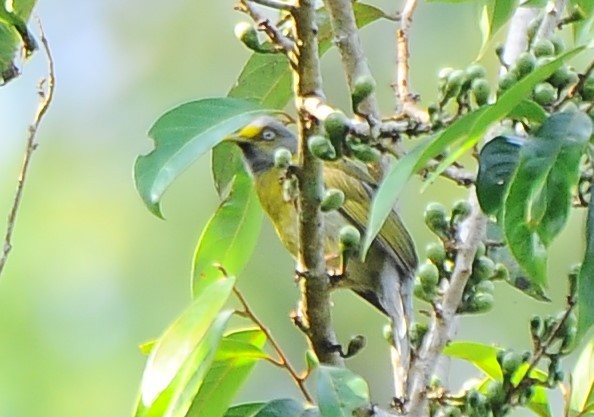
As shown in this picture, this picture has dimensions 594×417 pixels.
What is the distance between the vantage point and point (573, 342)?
1446 millimetres

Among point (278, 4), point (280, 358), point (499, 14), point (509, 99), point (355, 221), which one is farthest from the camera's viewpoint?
point (355, 221)

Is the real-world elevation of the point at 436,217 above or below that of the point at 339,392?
above

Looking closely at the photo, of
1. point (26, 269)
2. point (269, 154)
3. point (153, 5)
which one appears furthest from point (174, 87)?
point (269, 154)

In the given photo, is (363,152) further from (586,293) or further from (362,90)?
(586,293)

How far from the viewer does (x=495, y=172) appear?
1308 millimetres

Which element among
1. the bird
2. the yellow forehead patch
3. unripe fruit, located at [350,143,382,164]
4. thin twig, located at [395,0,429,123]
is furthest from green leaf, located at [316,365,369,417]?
the yellow forehead patch

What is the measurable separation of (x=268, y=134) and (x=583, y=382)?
4.44ft

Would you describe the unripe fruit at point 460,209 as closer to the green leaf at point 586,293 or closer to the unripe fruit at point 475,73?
the unripe fruit at point 475,73

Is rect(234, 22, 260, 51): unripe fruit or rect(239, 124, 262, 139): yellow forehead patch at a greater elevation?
rect(234, 22, 260, 51): unripe fruit

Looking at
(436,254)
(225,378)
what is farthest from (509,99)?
(225,378)

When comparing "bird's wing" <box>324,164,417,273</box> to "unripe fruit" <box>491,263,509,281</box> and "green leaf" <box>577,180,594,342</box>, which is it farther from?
"green leaf" <box>577,180,594,342</box>

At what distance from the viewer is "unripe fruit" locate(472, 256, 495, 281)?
158 centimetres

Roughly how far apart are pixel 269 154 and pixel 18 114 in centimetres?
291

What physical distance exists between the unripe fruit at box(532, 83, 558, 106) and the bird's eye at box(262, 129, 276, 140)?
159cm
